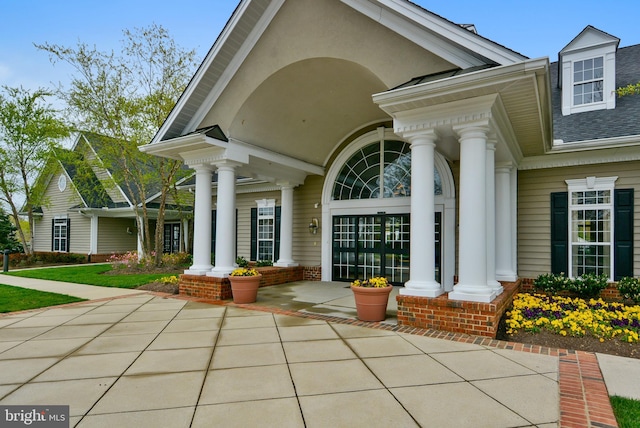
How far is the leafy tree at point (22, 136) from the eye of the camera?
15492 mm

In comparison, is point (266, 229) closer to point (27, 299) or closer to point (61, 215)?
point (27, 299)

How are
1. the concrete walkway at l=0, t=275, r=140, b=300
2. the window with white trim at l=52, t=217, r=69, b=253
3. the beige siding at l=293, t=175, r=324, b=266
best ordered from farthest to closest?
the window with white trim at l=52, t=217, r=69, b=253 < the beige siding at l=293, t=175, r=324, b=266 < the concrete walkway at l=0, t=275, r=140, b=300

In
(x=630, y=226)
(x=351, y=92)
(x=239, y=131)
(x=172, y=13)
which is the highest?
(x=172, y=13)

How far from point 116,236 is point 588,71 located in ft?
67.8

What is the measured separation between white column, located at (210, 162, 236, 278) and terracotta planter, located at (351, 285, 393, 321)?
325cm

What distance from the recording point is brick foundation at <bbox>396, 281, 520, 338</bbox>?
4953 mm

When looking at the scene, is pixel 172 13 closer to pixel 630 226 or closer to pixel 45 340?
pixel 45 340

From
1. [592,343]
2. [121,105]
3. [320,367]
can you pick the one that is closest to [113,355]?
[320,367]

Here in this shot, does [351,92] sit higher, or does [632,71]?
[632,71]

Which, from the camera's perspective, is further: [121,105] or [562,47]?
[121,105]

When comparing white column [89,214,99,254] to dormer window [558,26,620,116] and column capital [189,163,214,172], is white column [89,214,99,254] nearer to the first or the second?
column capital [189,163,214,172]

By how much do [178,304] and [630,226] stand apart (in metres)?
9.22

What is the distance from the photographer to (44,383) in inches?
139

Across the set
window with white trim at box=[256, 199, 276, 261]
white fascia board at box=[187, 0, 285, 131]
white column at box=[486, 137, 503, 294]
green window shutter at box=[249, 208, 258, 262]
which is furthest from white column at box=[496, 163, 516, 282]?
green window shutter at box=[249, 208, 258, 262]
